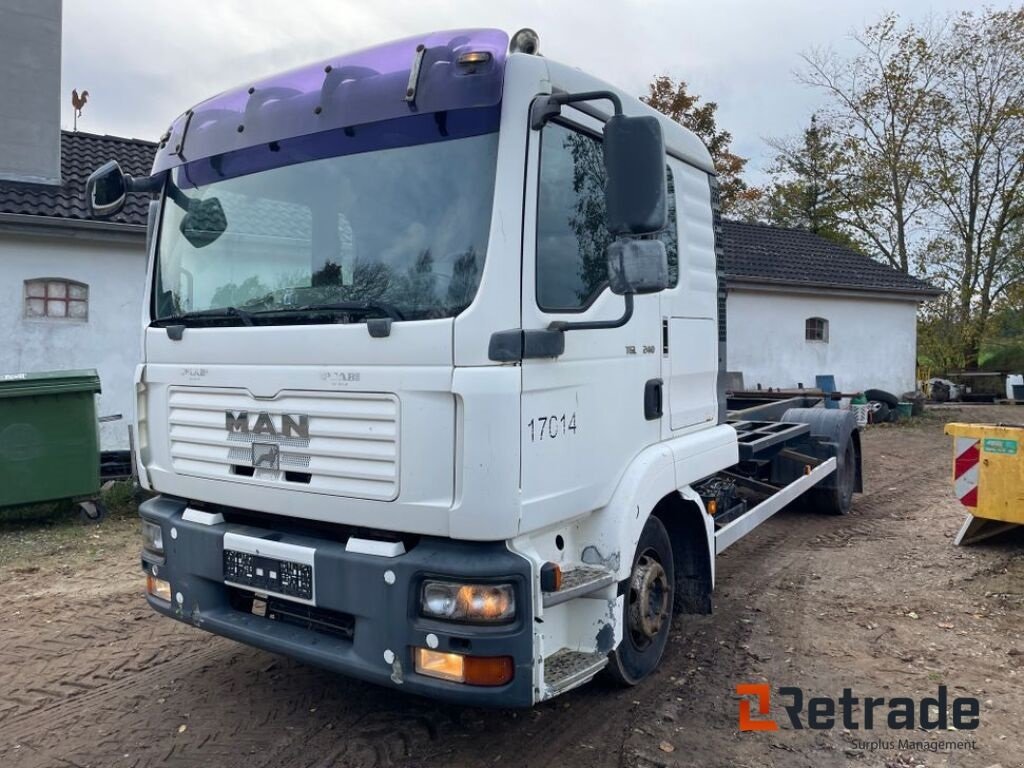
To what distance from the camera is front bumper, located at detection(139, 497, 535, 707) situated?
271 cm

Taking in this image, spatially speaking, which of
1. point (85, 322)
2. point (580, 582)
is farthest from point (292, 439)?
point (85, 322)

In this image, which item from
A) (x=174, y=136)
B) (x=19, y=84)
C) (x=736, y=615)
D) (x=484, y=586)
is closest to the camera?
(x=484, y=586)

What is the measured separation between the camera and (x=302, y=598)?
3041mm

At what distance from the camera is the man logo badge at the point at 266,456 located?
3.17m

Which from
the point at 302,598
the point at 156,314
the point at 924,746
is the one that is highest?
the point at 156,314

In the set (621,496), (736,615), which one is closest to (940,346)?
(736,615)

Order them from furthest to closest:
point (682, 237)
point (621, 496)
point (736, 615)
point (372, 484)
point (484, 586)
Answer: point (736, 615), point (682, 237), point (621, 496), point (372, 484), point (484, 586)

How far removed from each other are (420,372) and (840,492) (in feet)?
20.1

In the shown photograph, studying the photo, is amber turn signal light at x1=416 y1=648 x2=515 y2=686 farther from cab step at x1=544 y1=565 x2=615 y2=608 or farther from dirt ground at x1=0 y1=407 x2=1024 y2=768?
dirt ground at x1=0 y1=407 x2=1024 y2=768

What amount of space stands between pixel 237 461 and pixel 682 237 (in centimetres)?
239

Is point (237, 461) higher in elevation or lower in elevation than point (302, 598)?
higher

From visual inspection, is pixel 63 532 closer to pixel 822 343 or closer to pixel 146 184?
pixel 146 184

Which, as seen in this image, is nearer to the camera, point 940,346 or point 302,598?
point 302,598

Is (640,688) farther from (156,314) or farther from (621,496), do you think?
(156,314)
